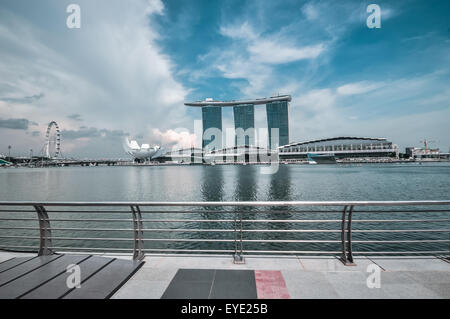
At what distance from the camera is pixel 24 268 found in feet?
12.3

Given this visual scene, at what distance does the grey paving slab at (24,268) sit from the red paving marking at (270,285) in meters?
3.76

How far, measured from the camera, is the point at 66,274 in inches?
139

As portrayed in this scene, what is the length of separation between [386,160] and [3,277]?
178777mm

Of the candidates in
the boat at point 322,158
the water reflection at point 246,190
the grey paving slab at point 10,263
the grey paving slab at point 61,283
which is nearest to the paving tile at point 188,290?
the grey paving slab at point 61,283

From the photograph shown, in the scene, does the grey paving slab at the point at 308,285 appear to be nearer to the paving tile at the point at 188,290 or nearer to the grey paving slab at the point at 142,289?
the paving tile at the point at 188,290

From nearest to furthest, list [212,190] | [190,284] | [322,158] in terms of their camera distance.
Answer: [190,284]
[212,190]
[322,158]

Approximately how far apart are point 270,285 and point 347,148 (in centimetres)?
17132

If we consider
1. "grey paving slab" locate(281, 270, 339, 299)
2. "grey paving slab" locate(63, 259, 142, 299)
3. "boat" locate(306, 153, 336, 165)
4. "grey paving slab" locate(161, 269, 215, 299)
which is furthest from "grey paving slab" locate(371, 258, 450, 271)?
"boat" locate(306, 153, 336, 165)

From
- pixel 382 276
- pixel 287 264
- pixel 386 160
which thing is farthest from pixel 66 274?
pixel 386 160

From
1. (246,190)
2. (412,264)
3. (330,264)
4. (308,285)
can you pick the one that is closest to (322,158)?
(246,190)

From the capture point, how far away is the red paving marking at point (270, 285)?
3086 millimetres

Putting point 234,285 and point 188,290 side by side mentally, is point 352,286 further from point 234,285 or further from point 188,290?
point 188,290

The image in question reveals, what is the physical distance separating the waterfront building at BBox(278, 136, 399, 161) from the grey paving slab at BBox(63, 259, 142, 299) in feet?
536
